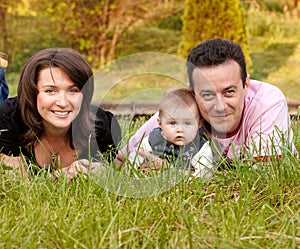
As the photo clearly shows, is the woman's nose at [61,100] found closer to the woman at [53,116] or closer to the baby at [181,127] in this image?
the woman at [53,116]

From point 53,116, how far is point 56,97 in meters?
0.12

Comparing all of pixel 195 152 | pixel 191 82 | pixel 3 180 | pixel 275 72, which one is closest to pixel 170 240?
pixel 3 180

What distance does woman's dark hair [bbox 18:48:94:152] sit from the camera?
3014 mm

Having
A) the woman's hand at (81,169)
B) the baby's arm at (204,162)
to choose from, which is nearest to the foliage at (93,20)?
the baby's arm at (204,162)

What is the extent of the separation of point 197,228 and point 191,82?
141 cm

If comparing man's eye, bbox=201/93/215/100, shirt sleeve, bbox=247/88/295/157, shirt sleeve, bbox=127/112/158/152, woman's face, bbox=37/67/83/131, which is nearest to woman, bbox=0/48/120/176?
woman's face, bbox=37/67/83/131

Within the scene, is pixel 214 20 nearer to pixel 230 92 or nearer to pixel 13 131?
pixel 230 92

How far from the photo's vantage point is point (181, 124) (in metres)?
3.11

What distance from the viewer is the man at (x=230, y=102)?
121 inches

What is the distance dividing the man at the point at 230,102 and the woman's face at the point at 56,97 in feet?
1.33

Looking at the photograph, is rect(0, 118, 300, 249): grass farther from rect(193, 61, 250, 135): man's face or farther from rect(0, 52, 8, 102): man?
rect(0, 52, 8, 102): man

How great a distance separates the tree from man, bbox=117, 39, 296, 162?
16.3ft

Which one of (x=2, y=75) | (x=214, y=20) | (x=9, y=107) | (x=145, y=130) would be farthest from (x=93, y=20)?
(x=9, y=107)

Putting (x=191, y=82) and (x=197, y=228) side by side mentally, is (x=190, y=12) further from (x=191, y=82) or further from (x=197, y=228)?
(x=197, y=228)
